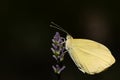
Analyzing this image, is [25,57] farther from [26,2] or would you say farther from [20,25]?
[26,2]

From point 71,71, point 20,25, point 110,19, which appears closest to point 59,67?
point 71,71

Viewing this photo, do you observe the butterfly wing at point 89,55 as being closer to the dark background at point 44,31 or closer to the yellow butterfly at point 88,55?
the yellow butterfly at point 88,55

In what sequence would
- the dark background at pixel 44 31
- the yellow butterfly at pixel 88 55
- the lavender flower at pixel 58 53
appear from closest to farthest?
the lavender flower at pixel 58 53 → the yellow butterfly at pixel 88 55 → the dark background at pixel 44 31

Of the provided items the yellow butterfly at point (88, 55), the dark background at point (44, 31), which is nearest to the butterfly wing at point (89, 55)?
the yellow butterfly at point (88, 55)

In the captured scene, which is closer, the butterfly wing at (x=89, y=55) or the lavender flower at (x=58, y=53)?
the lavender flower at (x=58, y=53)

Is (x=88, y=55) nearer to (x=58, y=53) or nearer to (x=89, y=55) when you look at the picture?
(x=89, y=55)

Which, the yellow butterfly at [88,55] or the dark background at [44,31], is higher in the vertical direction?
the yellow butterfly at [88,55]

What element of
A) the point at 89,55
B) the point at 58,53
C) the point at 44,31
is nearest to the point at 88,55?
the point at 89,55

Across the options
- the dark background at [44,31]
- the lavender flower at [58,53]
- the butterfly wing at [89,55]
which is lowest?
the dark background at [44,31]
